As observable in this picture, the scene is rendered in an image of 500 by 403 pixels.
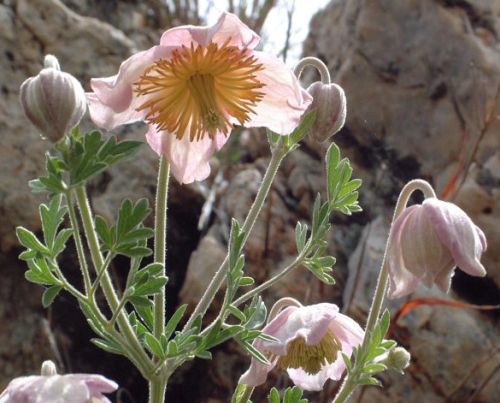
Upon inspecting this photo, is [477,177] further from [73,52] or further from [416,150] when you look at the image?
[73,52]

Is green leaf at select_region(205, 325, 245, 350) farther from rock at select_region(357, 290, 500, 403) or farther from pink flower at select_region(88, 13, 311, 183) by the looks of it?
rock at select_region(357, 290, 500, 403)

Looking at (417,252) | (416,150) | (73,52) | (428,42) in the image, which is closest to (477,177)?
(416,150)

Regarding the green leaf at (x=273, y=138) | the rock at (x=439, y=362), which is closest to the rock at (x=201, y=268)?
the rock at (x=439, y=362)

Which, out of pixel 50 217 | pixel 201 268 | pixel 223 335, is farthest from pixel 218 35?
pixel 201 268

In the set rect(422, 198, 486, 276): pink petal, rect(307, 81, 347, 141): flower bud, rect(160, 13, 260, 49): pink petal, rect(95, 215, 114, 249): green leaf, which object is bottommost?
rect(95, 215, 114, 249): green leaf

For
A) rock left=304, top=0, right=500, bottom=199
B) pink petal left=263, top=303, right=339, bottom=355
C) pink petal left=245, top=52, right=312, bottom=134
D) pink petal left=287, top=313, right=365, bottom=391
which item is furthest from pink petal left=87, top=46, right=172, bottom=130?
rock left=304, top=0, right=500, bottom=199

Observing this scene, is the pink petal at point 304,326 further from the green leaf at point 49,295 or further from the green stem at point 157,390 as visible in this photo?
the green leaf at point 49,295
